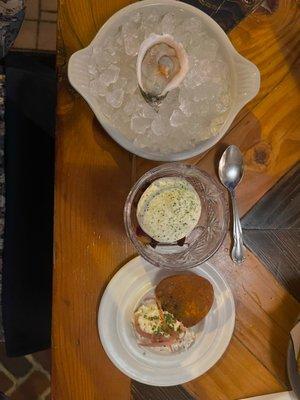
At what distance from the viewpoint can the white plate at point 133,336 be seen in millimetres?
999

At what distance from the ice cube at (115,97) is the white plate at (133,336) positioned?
286 mm

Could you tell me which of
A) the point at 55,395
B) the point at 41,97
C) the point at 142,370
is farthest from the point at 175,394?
the point at 41,97

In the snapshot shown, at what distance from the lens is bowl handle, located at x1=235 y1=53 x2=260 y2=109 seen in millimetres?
956

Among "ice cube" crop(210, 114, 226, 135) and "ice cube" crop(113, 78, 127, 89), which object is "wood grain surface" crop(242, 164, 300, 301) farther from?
"ice cube" crop(113, 78, 127, 89)

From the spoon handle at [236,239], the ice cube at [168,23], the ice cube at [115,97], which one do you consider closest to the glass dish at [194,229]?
the spoon handle at [236,239]

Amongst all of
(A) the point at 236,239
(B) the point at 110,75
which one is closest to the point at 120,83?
(B) the point at 110,75

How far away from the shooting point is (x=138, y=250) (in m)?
0.96

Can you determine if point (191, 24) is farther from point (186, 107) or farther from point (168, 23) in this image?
point (186, 107)

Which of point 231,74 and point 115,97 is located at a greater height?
point 231,74

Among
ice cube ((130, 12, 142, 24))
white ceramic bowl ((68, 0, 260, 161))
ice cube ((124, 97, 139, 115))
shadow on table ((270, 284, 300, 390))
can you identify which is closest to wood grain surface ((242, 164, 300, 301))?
shadow on table ((270, 284, 300, 390))

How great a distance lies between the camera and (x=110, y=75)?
0.95 m

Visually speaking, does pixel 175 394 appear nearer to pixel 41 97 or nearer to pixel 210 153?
pixel 210 153

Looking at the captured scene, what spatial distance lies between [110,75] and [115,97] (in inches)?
1.5

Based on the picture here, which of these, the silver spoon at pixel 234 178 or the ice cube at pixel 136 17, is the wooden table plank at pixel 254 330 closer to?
the silver spoon at pixel 234 178
